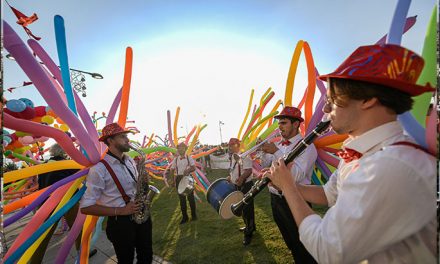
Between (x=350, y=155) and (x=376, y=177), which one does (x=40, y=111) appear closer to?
(x=350, y=155)

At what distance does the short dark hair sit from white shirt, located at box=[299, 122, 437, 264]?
6.3 inches

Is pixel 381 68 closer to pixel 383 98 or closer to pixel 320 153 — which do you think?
pixel 383 98

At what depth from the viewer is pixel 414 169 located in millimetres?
882

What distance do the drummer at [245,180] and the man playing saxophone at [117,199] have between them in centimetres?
195

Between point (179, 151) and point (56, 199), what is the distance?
13.7ft

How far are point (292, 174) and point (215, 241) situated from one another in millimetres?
3060

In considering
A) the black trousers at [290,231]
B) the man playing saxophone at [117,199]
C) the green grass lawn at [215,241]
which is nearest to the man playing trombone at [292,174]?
the black trousers at [290,231]

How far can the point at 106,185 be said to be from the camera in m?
2.91

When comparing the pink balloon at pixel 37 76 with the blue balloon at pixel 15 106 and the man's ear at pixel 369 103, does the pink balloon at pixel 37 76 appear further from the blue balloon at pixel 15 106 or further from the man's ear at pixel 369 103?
the man's ear at pixel 369 103

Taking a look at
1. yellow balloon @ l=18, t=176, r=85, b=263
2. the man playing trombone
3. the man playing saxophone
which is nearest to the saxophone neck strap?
the man playing saxophone

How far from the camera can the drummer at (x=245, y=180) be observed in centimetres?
462

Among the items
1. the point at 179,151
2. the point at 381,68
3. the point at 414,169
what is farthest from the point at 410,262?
the point at 179,151

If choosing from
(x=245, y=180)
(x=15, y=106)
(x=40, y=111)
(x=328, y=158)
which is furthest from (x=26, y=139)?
(x=328, y=158)

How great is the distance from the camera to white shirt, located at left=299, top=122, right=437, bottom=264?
0.87 meters
